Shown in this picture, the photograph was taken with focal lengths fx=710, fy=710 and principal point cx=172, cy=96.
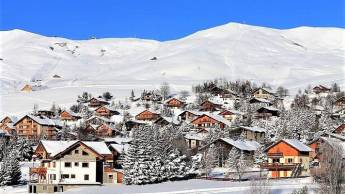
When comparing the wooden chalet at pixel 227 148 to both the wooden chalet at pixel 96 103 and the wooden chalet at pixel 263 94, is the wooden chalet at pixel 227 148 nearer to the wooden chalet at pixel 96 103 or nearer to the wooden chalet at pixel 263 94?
the wooden chalet at pixel 96 103

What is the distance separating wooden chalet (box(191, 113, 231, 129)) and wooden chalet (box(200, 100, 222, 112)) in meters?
9.50

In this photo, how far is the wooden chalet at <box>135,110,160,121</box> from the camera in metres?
81.7

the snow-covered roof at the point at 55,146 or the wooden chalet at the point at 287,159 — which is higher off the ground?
the snow-covered roof at the point at 55,146

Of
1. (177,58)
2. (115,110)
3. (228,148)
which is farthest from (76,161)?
(177,58)

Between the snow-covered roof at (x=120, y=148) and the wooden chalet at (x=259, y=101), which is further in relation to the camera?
the wooden chalet at (x=259, y=101)

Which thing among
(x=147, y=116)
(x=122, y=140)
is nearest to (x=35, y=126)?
(x=147, y=116)

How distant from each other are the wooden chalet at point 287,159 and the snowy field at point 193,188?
444 centimetres

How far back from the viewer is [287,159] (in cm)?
5059

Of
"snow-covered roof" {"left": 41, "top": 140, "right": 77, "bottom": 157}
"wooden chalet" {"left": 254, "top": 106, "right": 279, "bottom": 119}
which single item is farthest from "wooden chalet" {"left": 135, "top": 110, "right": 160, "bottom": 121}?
"snow-covered roof" {"left": 41, "top": 140, "right": 77, "bottom": 157}

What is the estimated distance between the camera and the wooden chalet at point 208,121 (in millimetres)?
74812

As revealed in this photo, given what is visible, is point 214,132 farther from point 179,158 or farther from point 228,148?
point 179,158

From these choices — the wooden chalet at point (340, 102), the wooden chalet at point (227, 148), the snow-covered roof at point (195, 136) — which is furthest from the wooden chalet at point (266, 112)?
the wooden chalet at point (227, 148)

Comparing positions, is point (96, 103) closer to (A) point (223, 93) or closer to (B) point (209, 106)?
(A) point (223, 93)

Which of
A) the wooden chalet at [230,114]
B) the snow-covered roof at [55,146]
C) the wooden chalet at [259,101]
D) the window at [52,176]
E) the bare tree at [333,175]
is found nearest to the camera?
the bare tree at [333,175]
